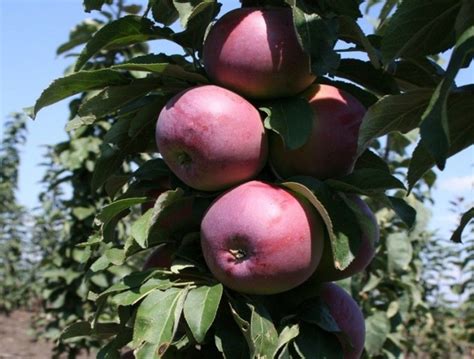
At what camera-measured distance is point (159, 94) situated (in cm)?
125

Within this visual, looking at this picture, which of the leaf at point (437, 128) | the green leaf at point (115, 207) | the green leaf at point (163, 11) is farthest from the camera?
the green leaf at point (163, 11)

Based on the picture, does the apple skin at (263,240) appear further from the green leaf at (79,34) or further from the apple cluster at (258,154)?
the green leaf at (79,34)

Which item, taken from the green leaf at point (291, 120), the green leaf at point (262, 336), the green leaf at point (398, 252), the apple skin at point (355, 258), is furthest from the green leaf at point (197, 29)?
the green leaf at point (398, 252)

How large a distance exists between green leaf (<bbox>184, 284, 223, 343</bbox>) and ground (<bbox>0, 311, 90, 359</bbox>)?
7944 millimetres

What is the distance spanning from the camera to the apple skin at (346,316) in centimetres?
119

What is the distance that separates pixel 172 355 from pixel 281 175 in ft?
1.19

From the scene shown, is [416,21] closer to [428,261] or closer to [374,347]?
[374,347]

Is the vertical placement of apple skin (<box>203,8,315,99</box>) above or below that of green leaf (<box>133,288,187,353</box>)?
above

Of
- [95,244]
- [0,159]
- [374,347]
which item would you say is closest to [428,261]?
[374,347]

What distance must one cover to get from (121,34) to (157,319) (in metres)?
0.54

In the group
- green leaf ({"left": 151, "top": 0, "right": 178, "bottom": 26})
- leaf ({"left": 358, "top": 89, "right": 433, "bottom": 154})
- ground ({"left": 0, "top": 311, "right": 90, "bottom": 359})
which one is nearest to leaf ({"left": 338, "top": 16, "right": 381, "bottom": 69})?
leaf ({"left": 358, "top": 89, "right": 433, "bottom": 154})

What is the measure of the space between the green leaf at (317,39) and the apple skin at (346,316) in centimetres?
40

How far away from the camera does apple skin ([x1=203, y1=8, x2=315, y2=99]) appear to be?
1114 millimetres

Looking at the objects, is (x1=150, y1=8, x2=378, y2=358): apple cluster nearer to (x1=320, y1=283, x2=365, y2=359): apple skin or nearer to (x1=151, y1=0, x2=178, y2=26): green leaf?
(x1=320, y1=283, x2=365, y2=359): apple skin
